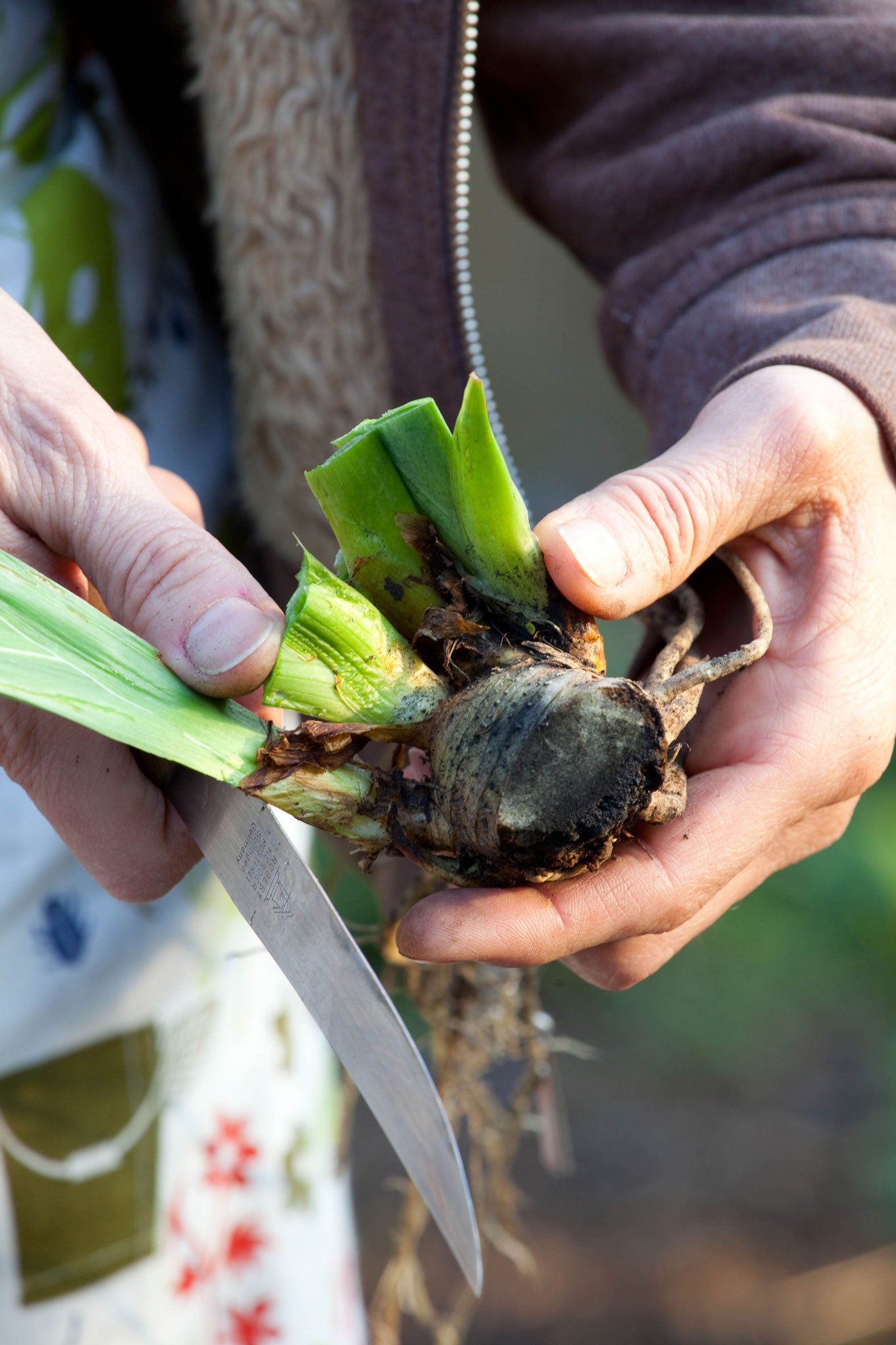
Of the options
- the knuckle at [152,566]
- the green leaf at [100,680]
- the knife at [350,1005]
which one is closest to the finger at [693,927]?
the knife at [350,1005]

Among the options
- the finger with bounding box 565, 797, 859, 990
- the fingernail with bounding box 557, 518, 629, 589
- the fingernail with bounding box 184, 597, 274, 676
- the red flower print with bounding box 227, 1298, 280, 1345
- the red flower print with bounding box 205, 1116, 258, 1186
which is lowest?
the red flower print with bounding box 227, 1298, 280, 1345

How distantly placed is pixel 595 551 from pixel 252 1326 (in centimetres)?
128

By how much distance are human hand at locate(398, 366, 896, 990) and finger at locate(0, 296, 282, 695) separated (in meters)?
0.26

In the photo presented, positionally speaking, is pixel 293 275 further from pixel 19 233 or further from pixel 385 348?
pixel 19 233

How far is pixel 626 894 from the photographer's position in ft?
2.84

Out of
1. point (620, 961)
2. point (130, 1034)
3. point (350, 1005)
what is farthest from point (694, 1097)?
point (350, 1005)

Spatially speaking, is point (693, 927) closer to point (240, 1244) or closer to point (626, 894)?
point (626, 894)

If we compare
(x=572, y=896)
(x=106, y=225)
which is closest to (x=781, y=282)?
(x=572, y=896)

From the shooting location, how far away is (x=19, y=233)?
1.19 metres

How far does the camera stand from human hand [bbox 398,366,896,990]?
86 centimetres

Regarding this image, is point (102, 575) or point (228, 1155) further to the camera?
point (228, 1155)

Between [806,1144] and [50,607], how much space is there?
276cm

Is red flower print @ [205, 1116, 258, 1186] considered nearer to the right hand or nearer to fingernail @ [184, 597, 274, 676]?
the right hand

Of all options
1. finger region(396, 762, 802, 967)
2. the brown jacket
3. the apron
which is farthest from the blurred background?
finger region(396, 762, 802, 967)
